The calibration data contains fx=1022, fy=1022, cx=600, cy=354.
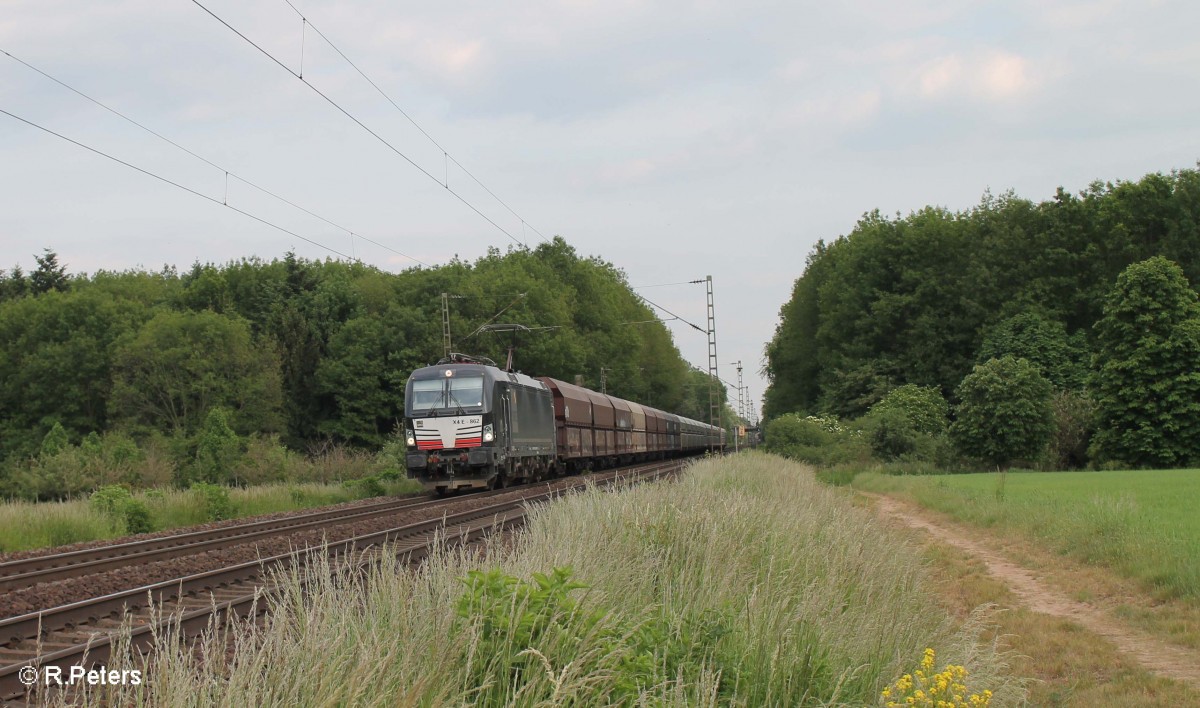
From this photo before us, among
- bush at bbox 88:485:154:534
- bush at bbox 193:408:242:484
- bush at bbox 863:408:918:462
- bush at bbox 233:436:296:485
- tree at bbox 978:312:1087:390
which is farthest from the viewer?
tree at bbox 978:312:1087:390

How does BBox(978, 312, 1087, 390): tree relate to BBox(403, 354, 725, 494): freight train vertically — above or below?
above

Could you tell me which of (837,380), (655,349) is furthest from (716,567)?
(655,349)

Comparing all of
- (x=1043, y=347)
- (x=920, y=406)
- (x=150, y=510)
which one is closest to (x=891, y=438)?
(x=920, y=406)

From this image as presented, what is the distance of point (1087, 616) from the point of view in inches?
448

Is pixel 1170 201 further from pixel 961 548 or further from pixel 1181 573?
pixel 1181 573

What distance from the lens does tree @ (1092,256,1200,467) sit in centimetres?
4081

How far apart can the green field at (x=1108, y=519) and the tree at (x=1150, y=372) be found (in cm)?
1236

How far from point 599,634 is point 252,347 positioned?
6111cm

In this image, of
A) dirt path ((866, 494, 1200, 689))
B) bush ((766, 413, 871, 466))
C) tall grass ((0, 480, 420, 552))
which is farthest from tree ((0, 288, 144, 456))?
dirt path ((866, 494, 1200, 689))

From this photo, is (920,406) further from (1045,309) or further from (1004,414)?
(1004,414)

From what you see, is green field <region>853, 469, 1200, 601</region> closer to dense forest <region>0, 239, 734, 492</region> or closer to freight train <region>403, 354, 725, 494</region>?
freight train <region>403, 354, 725, 494</region>

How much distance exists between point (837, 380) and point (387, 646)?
208 feet

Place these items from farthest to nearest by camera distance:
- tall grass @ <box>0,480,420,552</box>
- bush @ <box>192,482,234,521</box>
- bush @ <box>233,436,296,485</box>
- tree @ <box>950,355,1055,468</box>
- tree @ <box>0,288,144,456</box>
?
1. tree @ <box>0,288,144,456</box>
2. tree @ <box>950,355,1055,468</box>
3. bush @ <box>233,436,296,485</box>
4. bush @ <box>192,482,234,521</box>
5. tall grass @ <box>0,480,420,552</box>

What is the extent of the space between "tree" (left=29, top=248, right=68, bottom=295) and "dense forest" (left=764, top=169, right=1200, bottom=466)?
57.3 m
